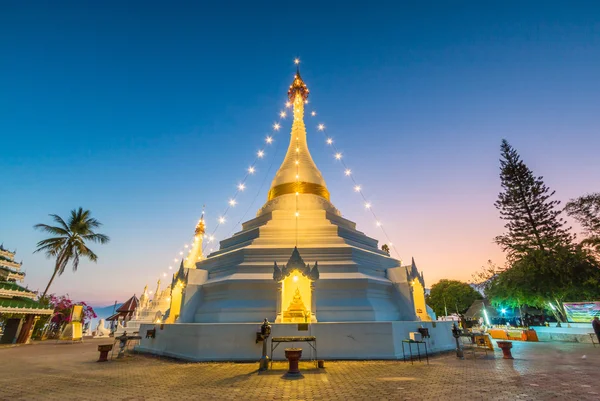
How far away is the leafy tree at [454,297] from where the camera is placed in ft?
158

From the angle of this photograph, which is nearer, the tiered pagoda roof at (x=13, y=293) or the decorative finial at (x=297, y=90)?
the tiered pagoda roof at (x=13, y=293)

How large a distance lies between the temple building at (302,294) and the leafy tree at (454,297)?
40.3 meters

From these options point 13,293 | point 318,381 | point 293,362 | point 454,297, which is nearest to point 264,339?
point 293,362

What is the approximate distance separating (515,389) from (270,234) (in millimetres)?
10962

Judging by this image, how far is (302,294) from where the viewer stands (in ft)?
40.1

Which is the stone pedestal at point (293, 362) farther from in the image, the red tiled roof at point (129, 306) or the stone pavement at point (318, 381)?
the red tiled roof at point (129, 306)

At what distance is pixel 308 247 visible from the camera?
1376 centimetres

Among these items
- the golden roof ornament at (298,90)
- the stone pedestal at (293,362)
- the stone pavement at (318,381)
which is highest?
the golden roof ornament at (298,90)

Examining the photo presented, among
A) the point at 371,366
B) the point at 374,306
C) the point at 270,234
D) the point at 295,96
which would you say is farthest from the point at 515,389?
the point at 295,96

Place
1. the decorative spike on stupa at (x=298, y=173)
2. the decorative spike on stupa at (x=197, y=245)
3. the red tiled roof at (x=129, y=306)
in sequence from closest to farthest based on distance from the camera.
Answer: the decorative spike on stupa at (x=298, y=173), the decorative spike on stupa at (x=197, y=245), the red tiled roof at (x=129, y=306)

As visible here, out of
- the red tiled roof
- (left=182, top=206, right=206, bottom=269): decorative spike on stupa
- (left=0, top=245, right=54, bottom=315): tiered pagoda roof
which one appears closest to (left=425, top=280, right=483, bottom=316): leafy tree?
(left=182, top=206, right=206, bottom=269): decorative spike on stupa

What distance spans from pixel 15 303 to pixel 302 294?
1759cm

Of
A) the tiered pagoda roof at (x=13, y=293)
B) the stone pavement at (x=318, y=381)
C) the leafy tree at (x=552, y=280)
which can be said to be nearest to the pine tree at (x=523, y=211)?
the leafy tree at (x=552, y=280)

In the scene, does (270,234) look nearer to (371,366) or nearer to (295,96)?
(371,366)
